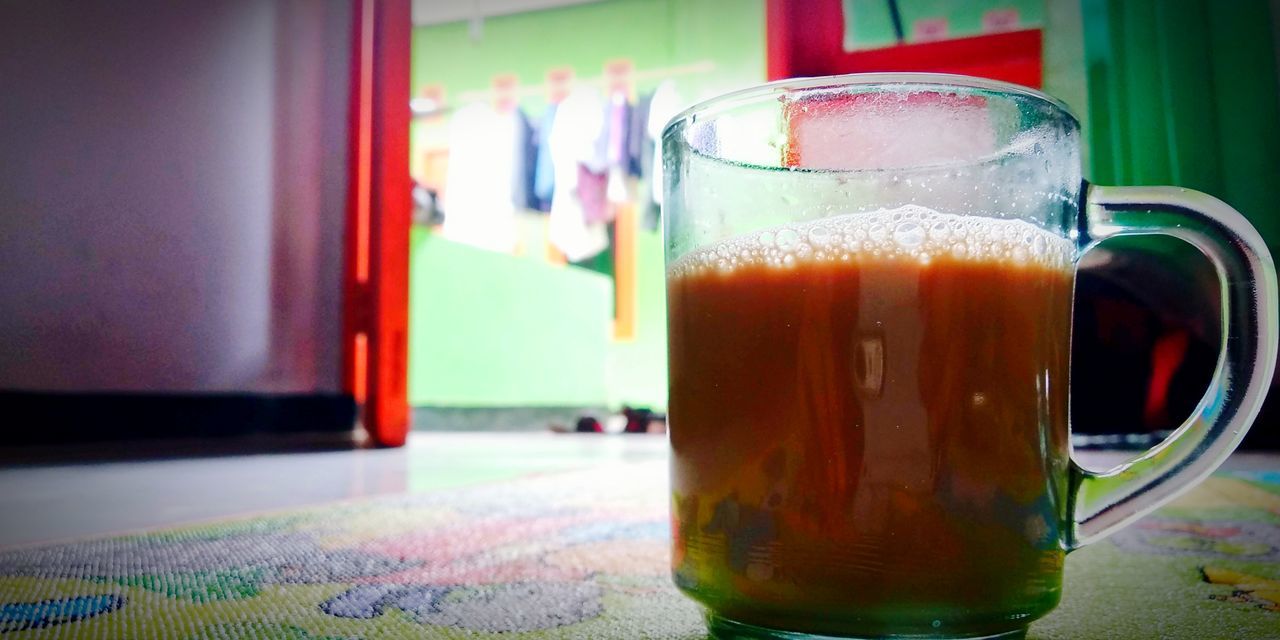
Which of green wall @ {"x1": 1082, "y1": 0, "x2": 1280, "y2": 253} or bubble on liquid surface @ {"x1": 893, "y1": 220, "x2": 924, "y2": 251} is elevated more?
green wall @ {"x1": 1082, "y1": 0, "x2": 1280, "y2": 253}

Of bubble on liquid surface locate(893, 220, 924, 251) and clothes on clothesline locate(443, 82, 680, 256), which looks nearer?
bubble on liquid surface locate(893, 220, 924, 251)

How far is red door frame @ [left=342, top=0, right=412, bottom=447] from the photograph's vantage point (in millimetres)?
2641

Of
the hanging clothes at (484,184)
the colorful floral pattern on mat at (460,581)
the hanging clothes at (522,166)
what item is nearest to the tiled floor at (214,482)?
the colorful floral pattern on mat at (460,581)

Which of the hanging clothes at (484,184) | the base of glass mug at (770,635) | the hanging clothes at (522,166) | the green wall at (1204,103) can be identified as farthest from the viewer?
the hanging clothes at (484,184)

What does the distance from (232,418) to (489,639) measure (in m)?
2.21

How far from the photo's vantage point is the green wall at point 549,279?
4.80m

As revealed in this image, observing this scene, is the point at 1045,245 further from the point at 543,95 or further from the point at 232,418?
→ the point at 543,95

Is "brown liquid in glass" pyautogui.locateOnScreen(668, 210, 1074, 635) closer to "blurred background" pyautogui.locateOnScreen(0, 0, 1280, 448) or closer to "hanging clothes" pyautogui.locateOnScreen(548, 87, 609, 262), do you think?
"blurred background" pyautogui.locateOnScreen(0, 0, 1280, 448)

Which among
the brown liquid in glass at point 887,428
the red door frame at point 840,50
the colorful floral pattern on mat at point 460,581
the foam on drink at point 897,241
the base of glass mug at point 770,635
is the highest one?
the red door frame at point 840,50

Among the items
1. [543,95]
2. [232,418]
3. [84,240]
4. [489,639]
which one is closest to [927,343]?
[489,639]

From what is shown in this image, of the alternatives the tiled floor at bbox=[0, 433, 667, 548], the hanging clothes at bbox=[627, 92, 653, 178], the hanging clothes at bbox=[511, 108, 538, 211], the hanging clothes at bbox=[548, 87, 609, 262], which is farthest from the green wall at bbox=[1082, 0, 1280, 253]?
the hanging clothes at bbox=[511, 108, 538, 211]

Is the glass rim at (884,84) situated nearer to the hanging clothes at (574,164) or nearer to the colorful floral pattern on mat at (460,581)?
the colorful floral pattern on mat at (460,581)

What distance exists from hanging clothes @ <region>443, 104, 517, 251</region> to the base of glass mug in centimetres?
549

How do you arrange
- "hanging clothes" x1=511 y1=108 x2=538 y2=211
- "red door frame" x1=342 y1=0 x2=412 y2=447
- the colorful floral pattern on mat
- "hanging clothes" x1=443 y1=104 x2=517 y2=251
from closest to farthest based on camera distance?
the colorful floral pattern on mat
"red door frame" x1=342 y1=0 x2=412 y2=447
"hanging clothes" x1=511 y1=108 x2=538 y2=211
"hanging clothes" x1=443 y1=104 x2=517 y2=251
